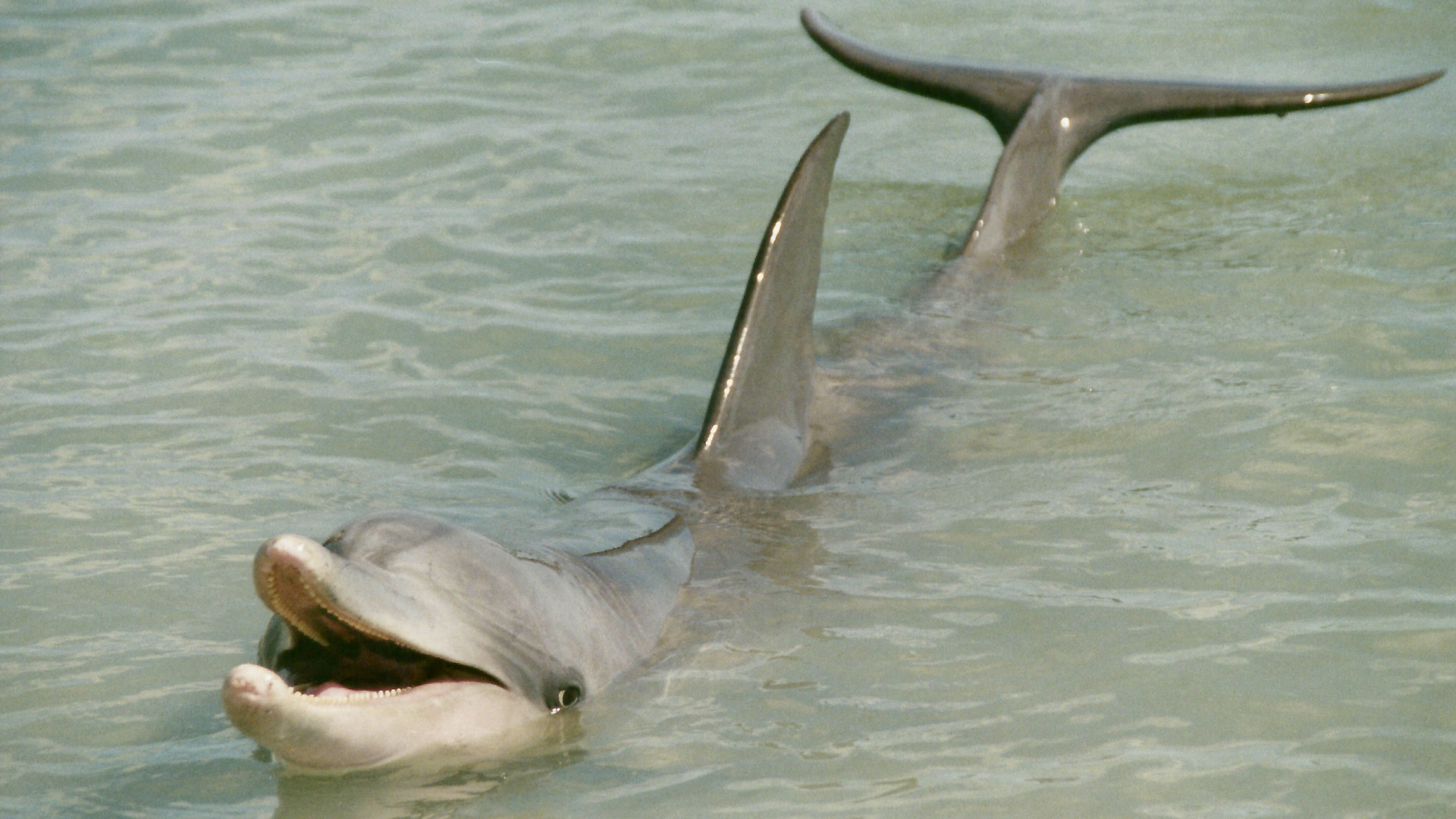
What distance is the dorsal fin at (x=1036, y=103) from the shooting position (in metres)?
7.74

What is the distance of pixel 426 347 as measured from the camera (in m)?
7.51

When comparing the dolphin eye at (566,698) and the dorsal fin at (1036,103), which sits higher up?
the dorsal fin at (1036,103)

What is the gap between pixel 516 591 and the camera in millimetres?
4250

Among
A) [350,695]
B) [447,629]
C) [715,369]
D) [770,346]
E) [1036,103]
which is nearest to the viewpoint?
[350,695]

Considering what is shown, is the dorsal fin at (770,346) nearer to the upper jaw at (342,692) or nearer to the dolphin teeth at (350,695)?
the upper jaw at (342,692)

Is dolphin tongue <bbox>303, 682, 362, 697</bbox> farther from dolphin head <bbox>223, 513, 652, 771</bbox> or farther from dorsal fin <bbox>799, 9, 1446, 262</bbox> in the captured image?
dorsal fin <bbox>799, 9, 1446, 262</bbox>

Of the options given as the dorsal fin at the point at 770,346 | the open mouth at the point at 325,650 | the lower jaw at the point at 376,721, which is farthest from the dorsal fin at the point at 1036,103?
the open mouth at the point at 325,650

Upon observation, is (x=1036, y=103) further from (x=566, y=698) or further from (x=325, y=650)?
(x=325, y=650)

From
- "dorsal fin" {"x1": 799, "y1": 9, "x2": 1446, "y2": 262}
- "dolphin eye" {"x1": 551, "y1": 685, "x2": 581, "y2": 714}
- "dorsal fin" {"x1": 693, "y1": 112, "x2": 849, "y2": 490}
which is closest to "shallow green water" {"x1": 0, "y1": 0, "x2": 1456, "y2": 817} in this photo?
"dolphin eye" {"x1": 551, "y1": 685, "x2": 581, "y2": 714}

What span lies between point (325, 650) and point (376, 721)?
271 millimetres

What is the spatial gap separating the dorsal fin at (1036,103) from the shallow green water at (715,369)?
0.32 meters

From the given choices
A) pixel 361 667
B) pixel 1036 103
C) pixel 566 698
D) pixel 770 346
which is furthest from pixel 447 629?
pixel 1036 103

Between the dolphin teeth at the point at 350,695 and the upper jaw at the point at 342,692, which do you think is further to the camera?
the dolphin teeth at the point at 350,695

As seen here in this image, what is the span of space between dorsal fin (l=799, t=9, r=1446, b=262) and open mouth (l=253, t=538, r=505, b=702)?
15.2ft
